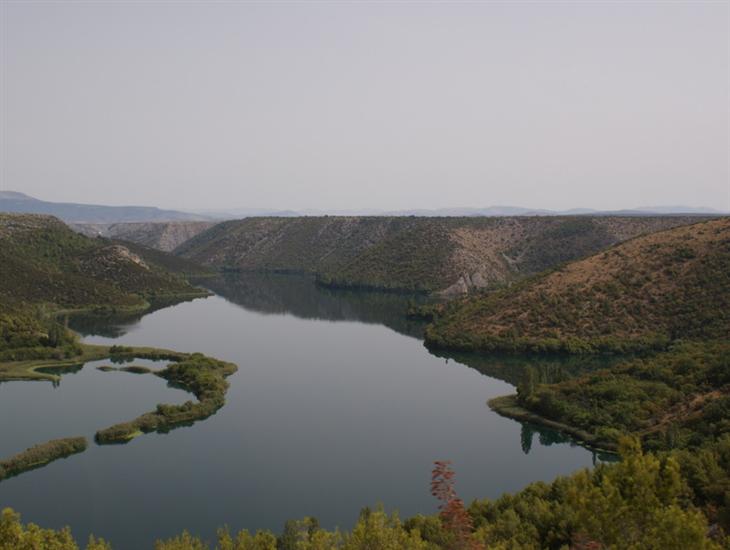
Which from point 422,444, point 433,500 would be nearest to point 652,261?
point 422,444

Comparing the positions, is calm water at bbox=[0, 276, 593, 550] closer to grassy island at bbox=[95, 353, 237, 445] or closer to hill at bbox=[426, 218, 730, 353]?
grassy island at bbox=[95, 353, 237, 445]

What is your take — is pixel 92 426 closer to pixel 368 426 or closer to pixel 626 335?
pixel 368 426

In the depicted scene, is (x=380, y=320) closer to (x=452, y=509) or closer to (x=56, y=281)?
(x=56, y=281)

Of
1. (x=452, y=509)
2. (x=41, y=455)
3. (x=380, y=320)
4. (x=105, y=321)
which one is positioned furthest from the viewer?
(x=380, y=320)

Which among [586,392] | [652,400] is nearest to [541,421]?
[586,392]

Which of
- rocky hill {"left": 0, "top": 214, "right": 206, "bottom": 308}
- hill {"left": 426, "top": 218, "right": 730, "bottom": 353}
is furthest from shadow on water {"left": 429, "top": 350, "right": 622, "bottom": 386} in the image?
rocky hill {"left": 0, "top": 214, "right": 206, "bottom": 308}

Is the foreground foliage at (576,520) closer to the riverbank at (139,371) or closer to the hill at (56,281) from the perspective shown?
the riverbank at (139,371)
